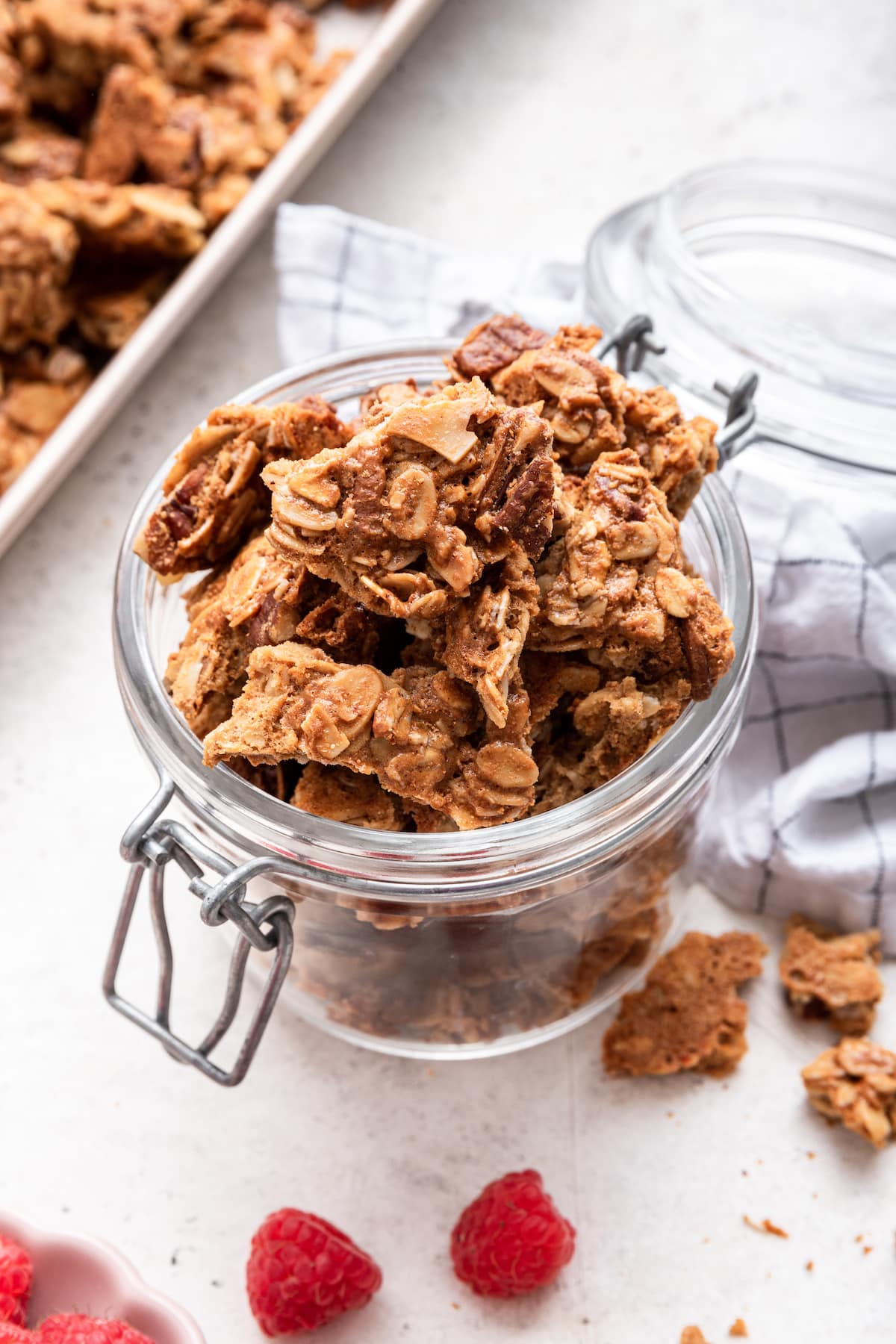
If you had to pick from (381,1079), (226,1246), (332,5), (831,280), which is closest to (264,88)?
(332,5)

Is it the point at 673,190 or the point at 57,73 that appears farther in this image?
the point at 57,73

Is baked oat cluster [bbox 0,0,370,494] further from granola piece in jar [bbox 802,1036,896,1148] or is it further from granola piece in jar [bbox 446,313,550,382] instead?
granola piece in jar [bbox 802,1036,896,1148]

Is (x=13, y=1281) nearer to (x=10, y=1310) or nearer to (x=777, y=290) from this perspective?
(x=10, y=1310)

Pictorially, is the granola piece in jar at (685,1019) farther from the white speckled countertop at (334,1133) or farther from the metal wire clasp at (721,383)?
the metal wire clasp at (721,383)

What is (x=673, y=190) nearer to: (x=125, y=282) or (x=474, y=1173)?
(x=125, y=282)

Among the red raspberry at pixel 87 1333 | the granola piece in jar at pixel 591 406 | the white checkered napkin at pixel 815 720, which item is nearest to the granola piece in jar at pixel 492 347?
the granola piece in jar at pixel 591 406

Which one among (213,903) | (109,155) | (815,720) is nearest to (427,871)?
(213,903)

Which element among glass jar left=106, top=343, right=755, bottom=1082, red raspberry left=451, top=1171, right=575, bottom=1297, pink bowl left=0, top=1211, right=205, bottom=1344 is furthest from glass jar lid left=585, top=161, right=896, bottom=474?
pink bowl left=0, top=1211, right=205, bottom=1344
